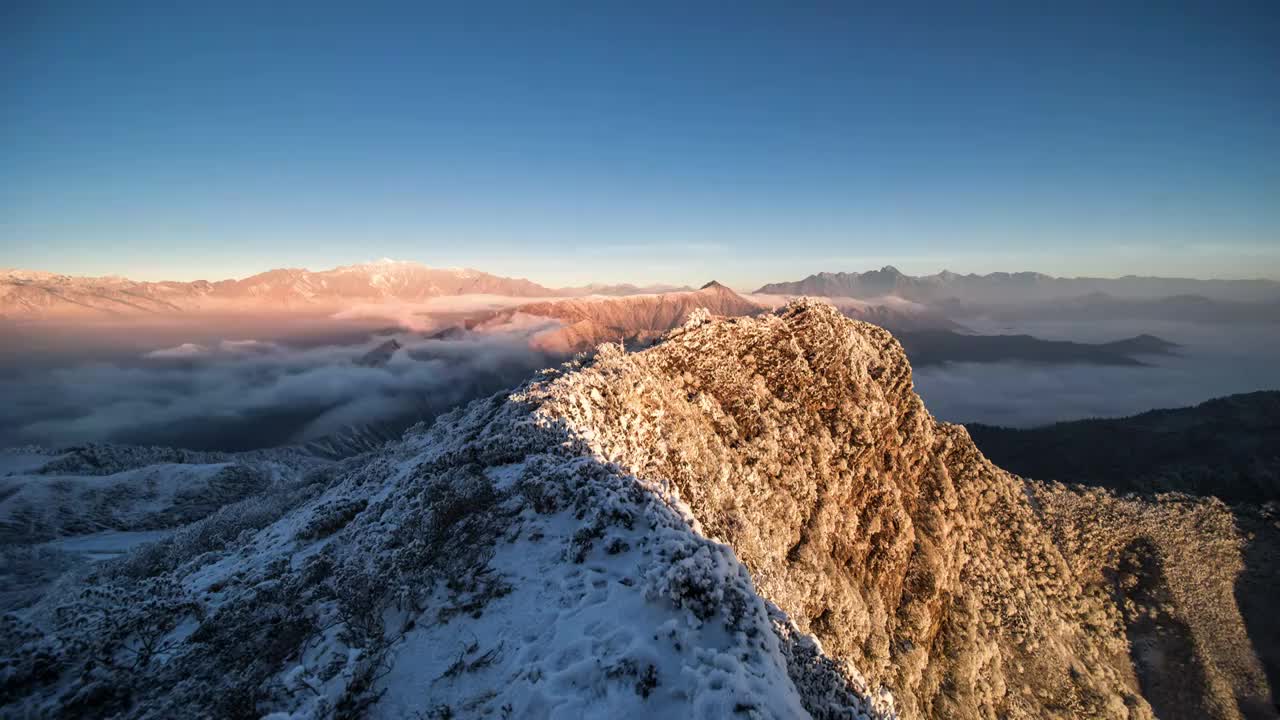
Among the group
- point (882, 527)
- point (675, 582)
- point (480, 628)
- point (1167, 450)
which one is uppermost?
point (675, 582)

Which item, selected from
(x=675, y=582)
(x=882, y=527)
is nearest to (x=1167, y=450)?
(x=882, y=527)

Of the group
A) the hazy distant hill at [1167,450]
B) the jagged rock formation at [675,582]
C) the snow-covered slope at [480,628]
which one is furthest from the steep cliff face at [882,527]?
the hazy distant hill at [1167,450]

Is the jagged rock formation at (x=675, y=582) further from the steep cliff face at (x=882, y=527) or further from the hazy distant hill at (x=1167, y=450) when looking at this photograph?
the hazy distant hill at (x=1167, y=450)

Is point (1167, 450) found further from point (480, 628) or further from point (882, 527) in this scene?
point (480, 628)

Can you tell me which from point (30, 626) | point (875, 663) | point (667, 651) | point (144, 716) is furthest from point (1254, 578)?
point (30, 626)

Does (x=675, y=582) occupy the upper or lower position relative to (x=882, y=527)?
upper

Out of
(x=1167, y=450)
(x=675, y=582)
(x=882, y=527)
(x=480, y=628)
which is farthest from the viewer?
(x=1167, y=450)

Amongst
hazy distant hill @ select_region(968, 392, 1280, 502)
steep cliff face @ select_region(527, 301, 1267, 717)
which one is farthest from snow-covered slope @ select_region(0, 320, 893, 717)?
hazy distant hill @ select_region(968, 392, 1280, 502)

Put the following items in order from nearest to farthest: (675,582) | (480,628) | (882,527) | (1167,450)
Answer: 1. (675,582)
2. (480,628)
3. (882,527)
4. (1167,450)
